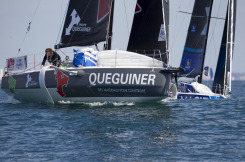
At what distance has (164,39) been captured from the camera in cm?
1719

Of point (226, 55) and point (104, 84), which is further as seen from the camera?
point (226, 55)

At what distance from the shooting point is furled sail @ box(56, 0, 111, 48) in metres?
17.6

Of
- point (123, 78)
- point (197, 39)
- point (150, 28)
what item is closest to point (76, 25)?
point (150, 28)

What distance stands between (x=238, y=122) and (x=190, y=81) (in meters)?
15.0

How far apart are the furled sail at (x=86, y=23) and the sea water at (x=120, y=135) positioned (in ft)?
13.3

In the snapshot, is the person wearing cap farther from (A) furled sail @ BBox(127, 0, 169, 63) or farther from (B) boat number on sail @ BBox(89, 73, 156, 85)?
(A) furled sail @ BBox(127, 0, 169, 63)

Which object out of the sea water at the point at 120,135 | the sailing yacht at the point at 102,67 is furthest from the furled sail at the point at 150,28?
the sea water at the point at 120,135

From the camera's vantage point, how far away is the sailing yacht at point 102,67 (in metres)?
14.7

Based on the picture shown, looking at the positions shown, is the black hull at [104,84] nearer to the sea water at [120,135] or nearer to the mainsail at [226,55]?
the sea water at [120,135]

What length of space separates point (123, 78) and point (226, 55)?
1411cm

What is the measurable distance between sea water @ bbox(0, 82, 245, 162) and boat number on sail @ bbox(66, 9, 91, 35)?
4.41 meters

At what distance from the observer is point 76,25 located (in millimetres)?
17984

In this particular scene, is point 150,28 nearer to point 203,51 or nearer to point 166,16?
point 166,16

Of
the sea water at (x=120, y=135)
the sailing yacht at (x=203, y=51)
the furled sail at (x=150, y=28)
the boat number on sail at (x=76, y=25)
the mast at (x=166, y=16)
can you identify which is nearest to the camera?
the sea water at (x=120, y=135)
